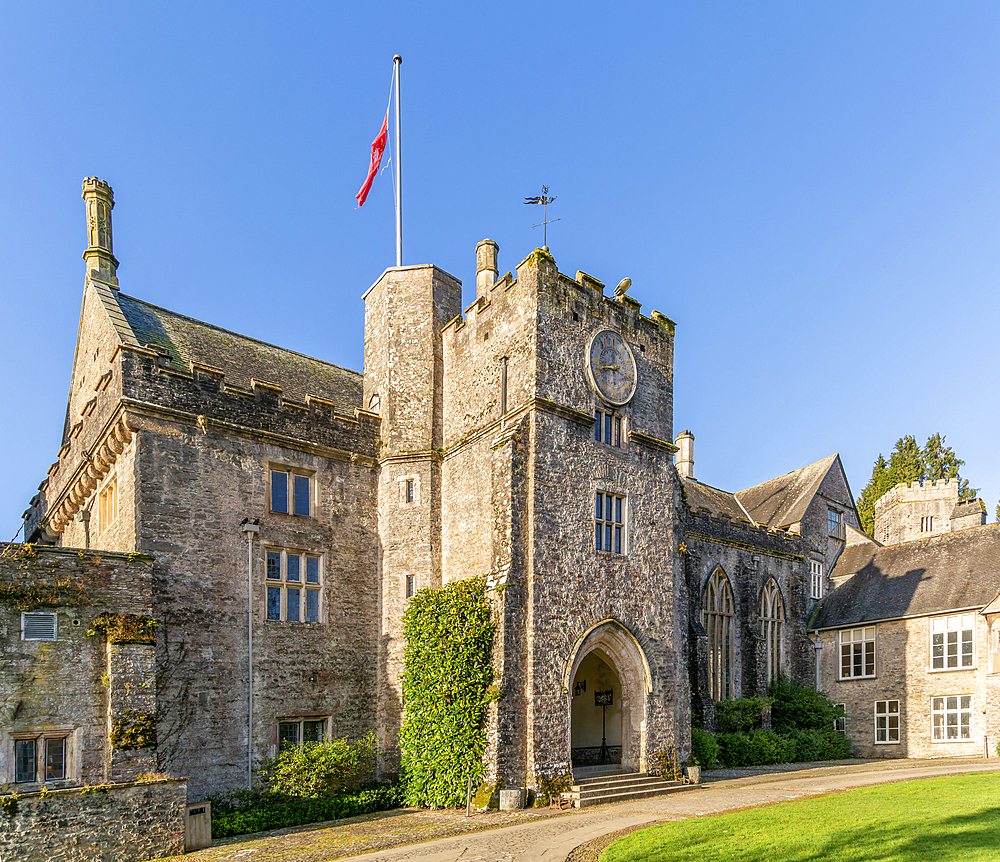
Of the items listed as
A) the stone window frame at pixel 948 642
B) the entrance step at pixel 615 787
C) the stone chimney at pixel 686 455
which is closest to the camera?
the entrance step at pixel 615 787

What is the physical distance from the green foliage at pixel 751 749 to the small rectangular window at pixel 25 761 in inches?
838

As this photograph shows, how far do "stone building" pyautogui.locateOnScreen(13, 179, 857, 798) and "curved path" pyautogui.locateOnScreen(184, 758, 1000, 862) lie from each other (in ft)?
6.67

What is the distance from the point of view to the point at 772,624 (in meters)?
33.0

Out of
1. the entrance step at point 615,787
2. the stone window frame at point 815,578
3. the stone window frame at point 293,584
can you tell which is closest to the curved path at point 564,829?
the entrance step at point 615,787

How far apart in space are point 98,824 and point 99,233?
1634 cm

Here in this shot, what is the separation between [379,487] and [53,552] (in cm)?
890

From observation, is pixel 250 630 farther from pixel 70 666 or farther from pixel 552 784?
pixel 552 784

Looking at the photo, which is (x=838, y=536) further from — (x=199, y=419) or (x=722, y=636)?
(x=199, y=419)

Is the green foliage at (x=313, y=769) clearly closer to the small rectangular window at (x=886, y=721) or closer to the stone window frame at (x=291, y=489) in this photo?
the stone window frame at (x=291, y=489)

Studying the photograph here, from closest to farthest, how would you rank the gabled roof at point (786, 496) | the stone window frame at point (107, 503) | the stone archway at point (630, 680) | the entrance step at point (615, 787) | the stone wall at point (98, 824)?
the stone wall at point (98, 824) < the entrance step at point (615, 787) < the stone window frame at point (107, 503) < the stone archway at point (630, 680) < the gabled roof at point (786, 496)

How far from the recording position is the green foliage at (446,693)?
18.1 meters

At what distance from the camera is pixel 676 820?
15.3m

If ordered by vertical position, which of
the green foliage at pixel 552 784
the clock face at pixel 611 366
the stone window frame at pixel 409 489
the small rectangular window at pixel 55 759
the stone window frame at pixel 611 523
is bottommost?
the green foliage at pixel 552 784

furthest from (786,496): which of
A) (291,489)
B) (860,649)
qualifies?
(291,489)
